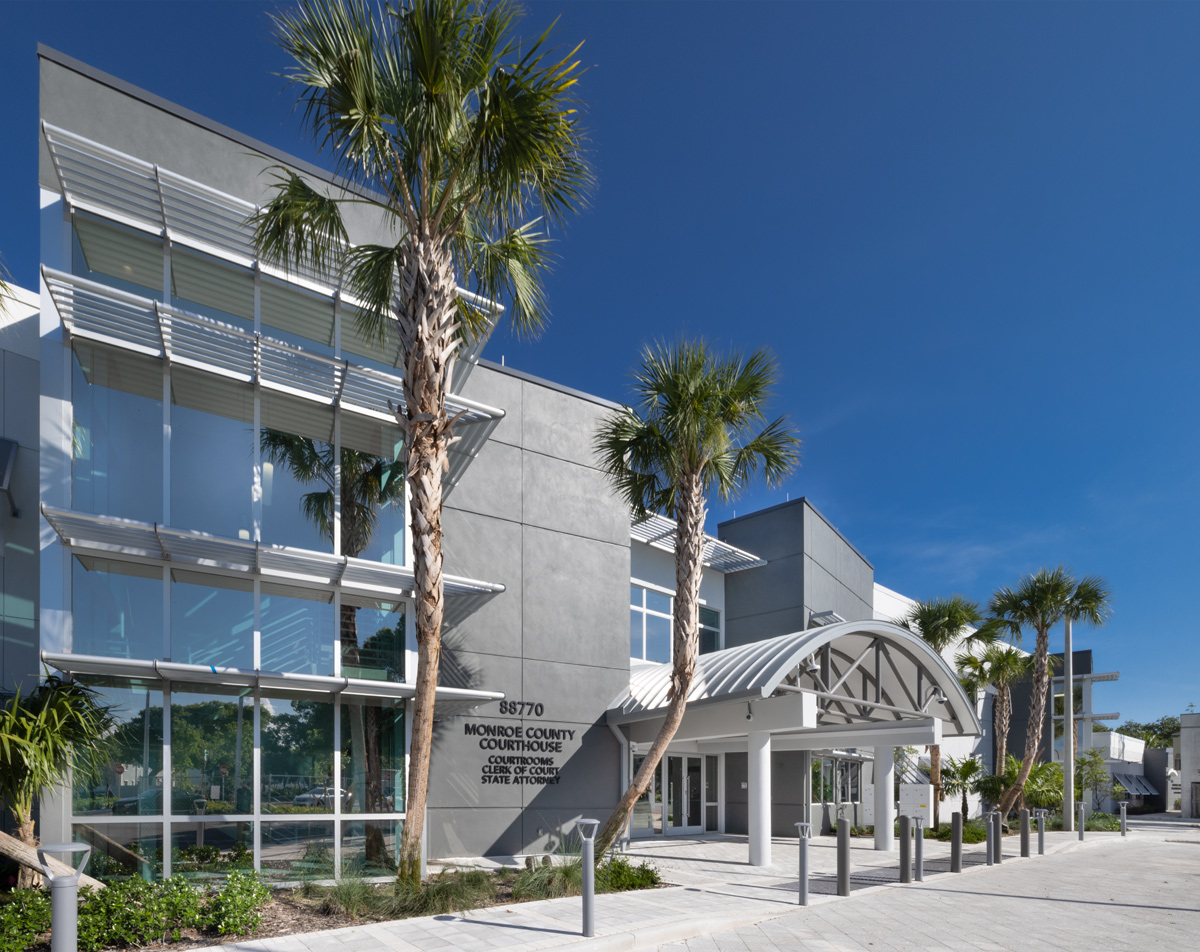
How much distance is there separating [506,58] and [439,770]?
1140 cm

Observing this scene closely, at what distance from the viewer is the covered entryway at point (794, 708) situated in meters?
15.8

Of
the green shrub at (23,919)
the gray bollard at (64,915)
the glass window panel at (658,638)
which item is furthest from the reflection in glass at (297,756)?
the glass window panel at (658,638)

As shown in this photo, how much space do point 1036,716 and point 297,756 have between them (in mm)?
23709

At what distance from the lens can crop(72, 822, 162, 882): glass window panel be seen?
10141mm

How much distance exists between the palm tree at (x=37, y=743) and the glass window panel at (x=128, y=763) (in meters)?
0.69

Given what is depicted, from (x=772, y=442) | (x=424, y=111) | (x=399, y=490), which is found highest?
(x=424, y=111)

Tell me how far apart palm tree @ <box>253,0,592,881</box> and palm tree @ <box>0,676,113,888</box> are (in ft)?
11.5

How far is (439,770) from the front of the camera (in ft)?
51.2

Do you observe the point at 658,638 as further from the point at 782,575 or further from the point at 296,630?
the point at 296,630

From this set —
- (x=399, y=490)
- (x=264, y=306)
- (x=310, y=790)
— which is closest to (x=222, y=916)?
(x=310, y=790)

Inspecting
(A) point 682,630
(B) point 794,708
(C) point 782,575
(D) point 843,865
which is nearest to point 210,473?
(A) point 682,630

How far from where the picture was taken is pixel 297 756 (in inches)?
467

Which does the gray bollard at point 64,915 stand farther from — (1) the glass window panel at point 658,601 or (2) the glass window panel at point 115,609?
(1) the glass window panel at point 658,601

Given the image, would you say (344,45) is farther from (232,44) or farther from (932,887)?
(932,887)
